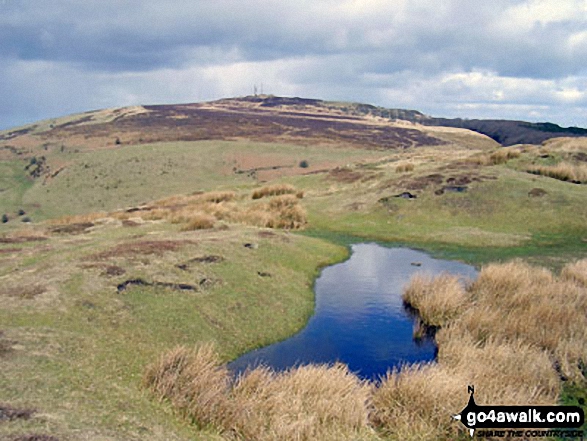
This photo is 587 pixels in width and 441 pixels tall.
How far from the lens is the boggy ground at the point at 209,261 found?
524 inches

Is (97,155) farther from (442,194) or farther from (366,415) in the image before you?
(366,415)

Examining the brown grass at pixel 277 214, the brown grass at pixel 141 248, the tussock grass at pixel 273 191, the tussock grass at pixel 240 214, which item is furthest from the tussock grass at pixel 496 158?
the brown grass at pixel 141 248

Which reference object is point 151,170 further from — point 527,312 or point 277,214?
point 527,312

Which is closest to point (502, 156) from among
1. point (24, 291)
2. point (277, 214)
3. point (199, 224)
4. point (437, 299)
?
point (277, 214)

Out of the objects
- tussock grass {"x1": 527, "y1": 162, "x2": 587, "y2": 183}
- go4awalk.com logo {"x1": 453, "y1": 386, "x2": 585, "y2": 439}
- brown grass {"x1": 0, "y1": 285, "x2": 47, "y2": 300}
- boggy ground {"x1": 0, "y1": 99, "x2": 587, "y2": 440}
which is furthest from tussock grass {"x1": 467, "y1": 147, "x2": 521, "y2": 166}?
brown grass {"x1": 0, "y1": 285, "x2": 47, "y2": 300}

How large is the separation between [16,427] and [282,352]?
36.2ft

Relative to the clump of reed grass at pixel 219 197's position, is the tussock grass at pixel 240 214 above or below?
below

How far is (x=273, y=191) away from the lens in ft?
197

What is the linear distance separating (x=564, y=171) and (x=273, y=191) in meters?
31.7

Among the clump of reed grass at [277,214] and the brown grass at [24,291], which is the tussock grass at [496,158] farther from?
the brown grass at [24,291]

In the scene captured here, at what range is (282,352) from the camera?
20.0 metres

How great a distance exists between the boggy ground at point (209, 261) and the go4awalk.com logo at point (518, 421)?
0.59 meters

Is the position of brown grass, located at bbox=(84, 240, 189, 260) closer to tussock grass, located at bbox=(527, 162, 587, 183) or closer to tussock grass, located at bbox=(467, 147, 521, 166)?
tussock grass, located at bbox=(527, 162, 587, 183)

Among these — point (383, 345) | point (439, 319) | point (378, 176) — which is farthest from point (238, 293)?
point (378, 176)
